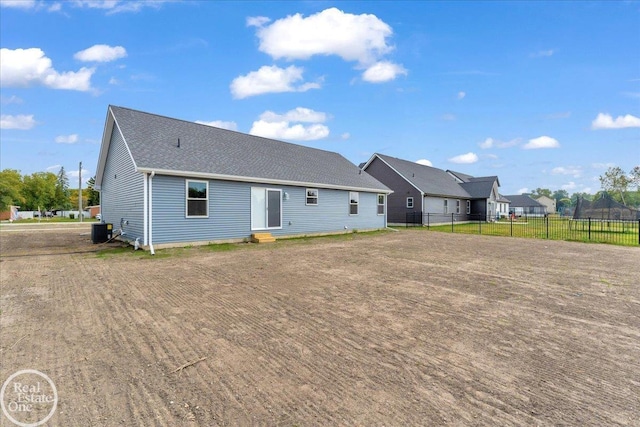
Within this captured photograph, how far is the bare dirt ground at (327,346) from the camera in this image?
2.43 metres

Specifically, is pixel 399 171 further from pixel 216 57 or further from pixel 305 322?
pixel 305 322

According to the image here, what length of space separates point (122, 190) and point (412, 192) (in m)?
21.5

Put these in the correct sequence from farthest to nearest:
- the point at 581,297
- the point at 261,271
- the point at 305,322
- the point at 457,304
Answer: the point at 261,271 → the point at 581,297 → the point at 457,304 → the point at 305,322

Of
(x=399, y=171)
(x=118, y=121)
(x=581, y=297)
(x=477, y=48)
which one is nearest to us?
(x=581, y=297)

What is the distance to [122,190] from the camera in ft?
45.0

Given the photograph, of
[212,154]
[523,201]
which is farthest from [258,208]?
[523,201]

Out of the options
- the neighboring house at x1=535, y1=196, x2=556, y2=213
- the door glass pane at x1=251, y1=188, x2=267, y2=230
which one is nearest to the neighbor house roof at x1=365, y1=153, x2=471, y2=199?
the door glass pane at x1=251, y1=188, x2=267, y2=230

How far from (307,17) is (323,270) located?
1336cm

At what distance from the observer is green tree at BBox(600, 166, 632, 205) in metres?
44.1

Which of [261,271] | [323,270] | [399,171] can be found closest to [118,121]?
[261,271]

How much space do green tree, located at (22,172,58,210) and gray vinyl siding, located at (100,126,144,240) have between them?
64.4 meters

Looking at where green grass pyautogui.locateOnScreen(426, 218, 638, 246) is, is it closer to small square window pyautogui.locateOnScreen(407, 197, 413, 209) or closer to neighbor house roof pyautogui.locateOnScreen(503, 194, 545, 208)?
small square window pyautogui.locateOnScreen(407, 197, 413, 209)

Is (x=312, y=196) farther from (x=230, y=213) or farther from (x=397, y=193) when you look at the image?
(x=397, y=193)

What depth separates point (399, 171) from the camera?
27734 millimetres
